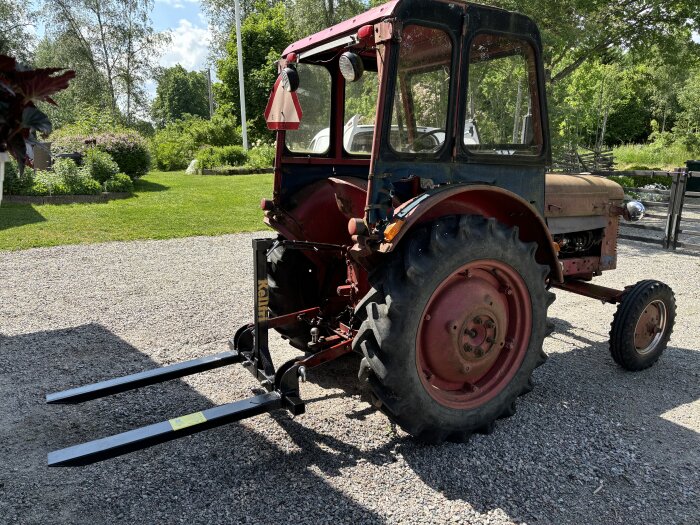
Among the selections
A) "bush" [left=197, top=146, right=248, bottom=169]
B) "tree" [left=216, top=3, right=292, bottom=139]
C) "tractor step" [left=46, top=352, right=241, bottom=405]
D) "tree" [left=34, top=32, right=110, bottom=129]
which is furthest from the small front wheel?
"tree" [left=34, top=32, right=110, bottom=129]

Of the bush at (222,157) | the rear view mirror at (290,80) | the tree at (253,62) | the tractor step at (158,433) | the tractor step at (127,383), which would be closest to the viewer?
the tractor step at (158,433)

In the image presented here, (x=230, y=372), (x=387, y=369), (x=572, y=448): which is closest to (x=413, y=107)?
(x=387, y=369)

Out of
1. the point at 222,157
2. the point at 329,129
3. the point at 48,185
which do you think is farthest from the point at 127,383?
the point at 222,157

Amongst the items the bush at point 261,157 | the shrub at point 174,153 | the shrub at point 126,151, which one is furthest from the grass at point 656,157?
the shrub at point 126,151

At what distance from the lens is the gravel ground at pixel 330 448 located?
266 cm

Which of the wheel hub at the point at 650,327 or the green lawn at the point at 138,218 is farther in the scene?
the green lawn at the point at 138,218

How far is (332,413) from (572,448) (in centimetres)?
150

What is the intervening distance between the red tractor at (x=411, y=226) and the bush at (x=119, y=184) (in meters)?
11.5

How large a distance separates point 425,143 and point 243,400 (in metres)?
1.76

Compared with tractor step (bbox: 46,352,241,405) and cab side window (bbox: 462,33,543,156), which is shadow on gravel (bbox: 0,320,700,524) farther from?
cab side window (bbox: 462,33,543,156)

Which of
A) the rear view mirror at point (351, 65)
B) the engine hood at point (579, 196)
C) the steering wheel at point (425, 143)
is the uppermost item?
the rear view mirror at point (351, 65)

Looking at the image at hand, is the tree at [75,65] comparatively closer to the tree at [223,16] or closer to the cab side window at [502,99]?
the tree at [223,16]

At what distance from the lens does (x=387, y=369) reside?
9.16ft

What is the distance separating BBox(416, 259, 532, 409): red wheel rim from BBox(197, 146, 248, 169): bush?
19589 millimetres
